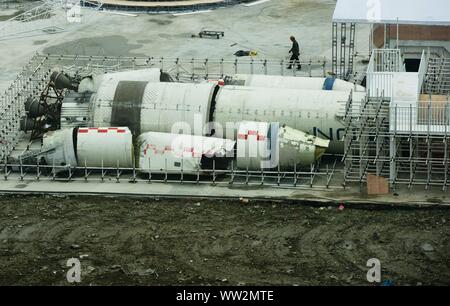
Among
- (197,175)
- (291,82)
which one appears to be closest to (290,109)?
(291,82)

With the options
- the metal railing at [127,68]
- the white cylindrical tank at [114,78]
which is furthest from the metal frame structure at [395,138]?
the metal railing at [127,68]

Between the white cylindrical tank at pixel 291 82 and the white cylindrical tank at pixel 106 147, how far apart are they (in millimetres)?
7065

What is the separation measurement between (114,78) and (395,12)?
1322cm

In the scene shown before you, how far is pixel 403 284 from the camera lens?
105 feet

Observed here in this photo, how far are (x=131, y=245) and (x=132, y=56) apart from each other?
75.3 feet

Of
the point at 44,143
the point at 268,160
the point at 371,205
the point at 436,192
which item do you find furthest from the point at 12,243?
the point at 436,192

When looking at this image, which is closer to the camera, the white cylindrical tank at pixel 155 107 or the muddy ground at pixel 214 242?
the muddy ground at pixel 214 242

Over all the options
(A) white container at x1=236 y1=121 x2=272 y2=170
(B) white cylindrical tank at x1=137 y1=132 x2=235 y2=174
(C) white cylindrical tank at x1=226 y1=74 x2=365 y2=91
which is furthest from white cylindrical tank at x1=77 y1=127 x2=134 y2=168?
(C) white cylindrical tank at x1=226 y1=74 x2=365 y2=91

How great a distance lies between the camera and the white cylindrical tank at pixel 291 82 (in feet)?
148

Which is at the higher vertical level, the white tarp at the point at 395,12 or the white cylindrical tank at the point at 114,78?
the white tarp at the point at 395,12

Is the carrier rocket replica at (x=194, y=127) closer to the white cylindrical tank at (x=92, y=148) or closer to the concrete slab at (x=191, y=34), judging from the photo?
the white cylindrical tank at (x=92, y=148)

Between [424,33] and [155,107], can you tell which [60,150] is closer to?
[155,107]

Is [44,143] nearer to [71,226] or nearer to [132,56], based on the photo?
[71,226]

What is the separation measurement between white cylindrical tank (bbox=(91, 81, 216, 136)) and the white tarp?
842cm
